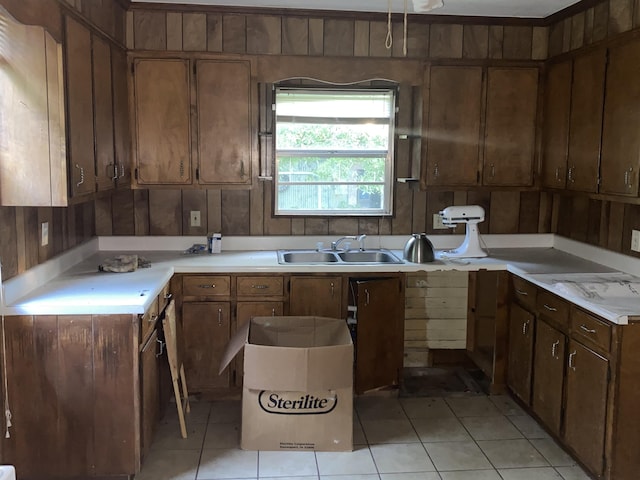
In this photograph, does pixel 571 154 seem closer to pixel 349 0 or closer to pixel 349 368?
pixel 349 0

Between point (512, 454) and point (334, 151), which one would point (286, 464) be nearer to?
point (512, 454)

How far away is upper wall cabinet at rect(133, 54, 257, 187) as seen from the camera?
378 centimetres

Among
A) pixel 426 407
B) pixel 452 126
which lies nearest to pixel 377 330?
pixel 426 407

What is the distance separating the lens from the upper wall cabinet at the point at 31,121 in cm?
253

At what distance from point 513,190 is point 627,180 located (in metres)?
0.99

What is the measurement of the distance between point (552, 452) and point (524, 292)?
871 mm

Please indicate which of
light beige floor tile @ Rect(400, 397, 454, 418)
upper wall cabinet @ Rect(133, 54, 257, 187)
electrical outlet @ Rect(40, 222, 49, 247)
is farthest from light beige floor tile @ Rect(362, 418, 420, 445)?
electrical outlet @ Rect(40, 222, 49, 247)

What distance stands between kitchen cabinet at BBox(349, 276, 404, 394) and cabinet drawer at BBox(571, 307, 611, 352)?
1.08m

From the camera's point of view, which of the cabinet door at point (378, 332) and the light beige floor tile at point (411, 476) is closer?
the light beige floor tile at point (411, 476)

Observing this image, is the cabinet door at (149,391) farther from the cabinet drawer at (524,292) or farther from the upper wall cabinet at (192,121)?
the cabinet drawer at (524,292)

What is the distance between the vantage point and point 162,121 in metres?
3.81

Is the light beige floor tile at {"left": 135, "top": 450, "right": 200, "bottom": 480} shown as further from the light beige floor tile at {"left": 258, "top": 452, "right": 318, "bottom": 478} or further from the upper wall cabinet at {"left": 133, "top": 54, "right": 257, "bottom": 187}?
the upper wall cabinet at {"left": 133, "top": 54, "right": 257, "bottom": 187}

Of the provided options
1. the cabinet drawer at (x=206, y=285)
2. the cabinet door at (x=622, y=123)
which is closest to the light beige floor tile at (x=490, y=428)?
the cabinet door at (x=622, y=123)

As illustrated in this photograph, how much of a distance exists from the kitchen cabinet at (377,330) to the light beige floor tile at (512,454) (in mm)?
726
